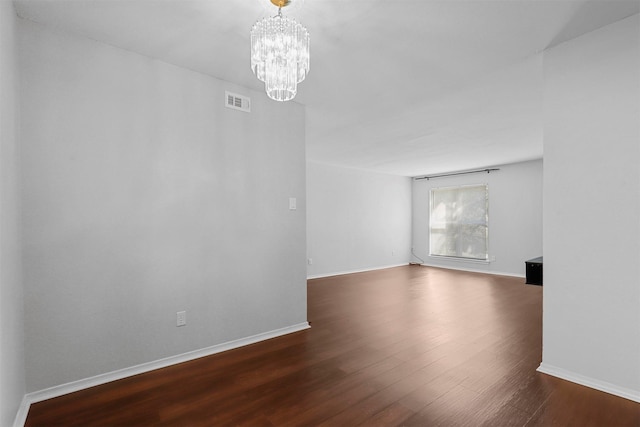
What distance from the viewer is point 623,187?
1.99 metres

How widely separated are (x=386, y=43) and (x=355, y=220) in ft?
17.6

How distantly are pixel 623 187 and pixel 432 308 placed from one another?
8.54 ft

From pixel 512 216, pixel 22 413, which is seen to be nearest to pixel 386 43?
pixel 22 413

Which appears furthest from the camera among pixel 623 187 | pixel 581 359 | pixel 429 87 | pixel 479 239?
pixel 479 239

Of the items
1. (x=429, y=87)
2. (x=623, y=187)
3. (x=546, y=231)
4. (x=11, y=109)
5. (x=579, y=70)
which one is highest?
(x=429, y=87)

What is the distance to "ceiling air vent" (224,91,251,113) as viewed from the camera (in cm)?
281

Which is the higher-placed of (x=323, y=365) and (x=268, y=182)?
(x=268, y=182)

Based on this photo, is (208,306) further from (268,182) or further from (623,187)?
(623,187)

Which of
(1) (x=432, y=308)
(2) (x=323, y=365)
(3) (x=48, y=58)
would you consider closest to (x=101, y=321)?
(2) (x=323, y=365)

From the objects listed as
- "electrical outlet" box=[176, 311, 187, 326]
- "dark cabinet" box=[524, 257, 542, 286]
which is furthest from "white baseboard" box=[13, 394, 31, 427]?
"dark cabinet" box=[524, 257, 542, 286]

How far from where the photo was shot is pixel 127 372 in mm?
2260

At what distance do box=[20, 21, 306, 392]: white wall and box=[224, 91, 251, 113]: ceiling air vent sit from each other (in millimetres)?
52

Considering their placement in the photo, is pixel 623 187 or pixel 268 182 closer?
pixel 623 187

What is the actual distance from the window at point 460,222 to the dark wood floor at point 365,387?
13.5 ft
